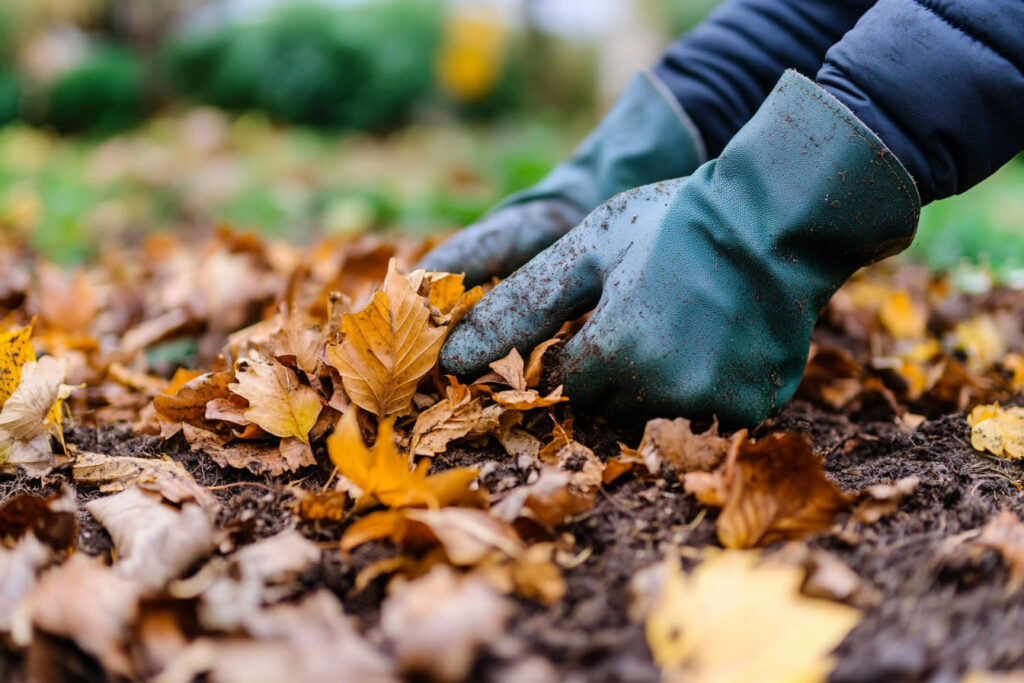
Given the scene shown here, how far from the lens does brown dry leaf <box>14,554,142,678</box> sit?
2.42ft

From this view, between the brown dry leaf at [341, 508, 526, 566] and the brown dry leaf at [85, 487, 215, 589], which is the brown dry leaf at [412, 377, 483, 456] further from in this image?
the brown dry leaf at [85, 487, 215, 589]

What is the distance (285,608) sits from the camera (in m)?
0.78

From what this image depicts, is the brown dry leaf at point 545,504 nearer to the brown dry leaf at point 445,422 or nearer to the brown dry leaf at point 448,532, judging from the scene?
the brown dry leaf at point 448,532

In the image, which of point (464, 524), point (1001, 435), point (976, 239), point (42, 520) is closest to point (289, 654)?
point (464, 524)

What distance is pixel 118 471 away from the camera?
1.14m

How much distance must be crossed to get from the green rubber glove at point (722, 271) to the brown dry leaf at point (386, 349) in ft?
0.31

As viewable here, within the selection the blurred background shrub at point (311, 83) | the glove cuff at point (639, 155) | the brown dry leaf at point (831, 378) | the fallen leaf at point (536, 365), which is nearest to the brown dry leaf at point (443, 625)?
the fallen leaf at point (536, 365)

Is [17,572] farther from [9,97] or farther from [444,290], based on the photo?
[9,97]

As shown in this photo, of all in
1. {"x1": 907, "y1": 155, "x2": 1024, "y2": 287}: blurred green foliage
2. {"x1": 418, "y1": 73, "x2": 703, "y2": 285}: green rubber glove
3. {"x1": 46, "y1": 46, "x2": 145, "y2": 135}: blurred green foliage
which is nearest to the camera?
{"x1": 418, "y1": 73, "x2": 703, "y2": 285}: green rubber glove

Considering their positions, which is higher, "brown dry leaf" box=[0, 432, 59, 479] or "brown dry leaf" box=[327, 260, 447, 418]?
"brown dry leaf" box=[327, 260, 447, 418]

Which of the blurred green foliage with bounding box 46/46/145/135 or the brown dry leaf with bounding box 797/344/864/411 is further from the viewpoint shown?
the blurred green foliage with bounding box 46/46/145/135

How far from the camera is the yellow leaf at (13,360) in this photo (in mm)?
1168

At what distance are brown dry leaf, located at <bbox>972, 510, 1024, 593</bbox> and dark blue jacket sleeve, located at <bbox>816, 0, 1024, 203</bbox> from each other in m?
0.57

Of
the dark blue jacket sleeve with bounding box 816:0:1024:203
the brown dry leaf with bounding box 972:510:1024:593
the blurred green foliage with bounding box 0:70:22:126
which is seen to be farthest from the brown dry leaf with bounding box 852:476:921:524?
the blurred green foliage with bounding box 0:70:22:126
